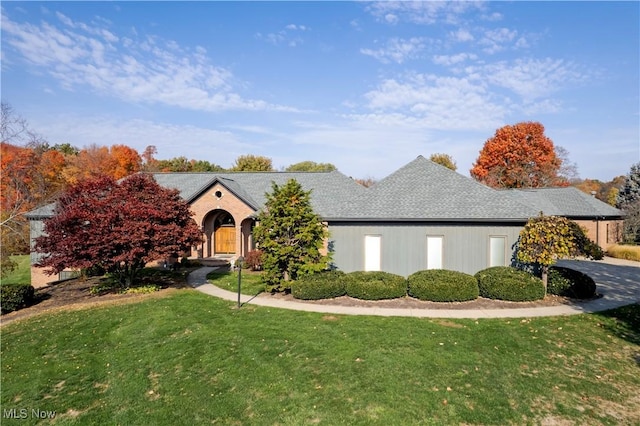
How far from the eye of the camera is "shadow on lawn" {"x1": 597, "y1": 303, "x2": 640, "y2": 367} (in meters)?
10.2

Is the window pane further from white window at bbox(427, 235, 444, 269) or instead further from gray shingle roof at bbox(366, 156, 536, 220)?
gray shingle roof at bbox(366, 156, 536, 220)

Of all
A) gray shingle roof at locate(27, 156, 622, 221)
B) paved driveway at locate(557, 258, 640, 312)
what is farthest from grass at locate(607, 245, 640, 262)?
gray shingle roof at locate(27, 156, 622, 221)

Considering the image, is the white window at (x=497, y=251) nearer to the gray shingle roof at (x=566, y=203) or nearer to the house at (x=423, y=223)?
the house at (x=423, y=223)

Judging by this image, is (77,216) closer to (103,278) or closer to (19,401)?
(103,278)

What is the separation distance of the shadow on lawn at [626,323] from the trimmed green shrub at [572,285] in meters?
1.37

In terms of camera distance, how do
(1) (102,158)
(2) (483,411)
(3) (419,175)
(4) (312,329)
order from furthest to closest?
1. (1) (102,158)
2. (3) (419,175)
3. (4) (312,329)
4. (2) (483,411)

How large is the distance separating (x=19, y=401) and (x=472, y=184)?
19.8 meters

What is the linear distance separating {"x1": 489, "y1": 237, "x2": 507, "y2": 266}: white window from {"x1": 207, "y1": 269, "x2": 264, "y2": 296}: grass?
11.4 metres

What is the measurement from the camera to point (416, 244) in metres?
17.2

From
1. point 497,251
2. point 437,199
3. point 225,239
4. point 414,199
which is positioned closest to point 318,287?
point 414,199

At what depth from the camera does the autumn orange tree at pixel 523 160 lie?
50.8 meters

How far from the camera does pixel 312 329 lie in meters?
11.1

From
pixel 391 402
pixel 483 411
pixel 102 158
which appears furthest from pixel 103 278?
pixel 102 158

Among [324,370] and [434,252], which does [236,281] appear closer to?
[434,252]
